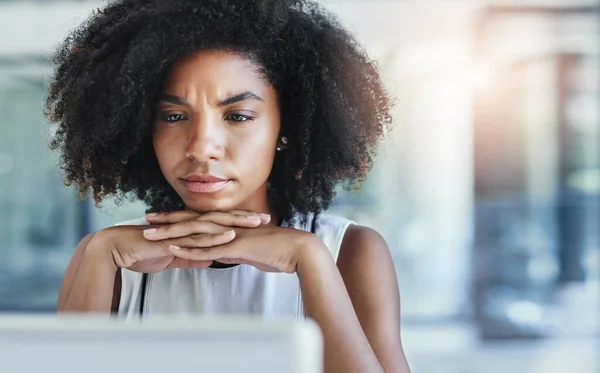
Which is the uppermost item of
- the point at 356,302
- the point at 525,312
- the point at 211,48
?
the point at 211,48

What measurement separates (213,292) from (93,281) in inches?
6.5

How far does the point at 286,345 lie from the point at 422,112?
14.2 feet

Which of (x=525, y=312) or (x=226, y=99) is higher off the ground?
(x=226, y=99)

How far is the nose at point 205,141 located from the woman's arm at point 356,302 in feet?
0.55

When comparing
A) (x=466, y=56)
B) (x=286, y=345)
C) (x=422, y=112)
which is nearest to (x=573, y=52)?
(x=466, y=56)

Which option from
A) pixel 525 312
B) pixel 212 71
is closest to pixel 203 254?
pixel 212 71

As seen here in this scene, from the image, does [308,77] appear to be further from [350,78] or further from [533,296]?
[533,296]

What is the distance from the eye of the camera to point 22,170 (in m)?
4.65

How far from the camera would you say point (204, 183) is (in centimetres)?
Answer: 91

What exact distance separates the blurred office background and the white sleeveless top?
10.7 feet

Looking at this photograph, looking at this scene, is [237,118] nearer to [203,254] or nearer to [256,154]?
[256,154]

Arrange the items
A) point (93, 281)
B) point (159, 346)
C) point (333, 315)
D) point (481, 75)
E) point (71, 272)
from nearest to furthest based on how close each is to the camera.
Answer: point (159, 346), point (333, 315), point (93, 281), point (71, 272), point (481, 75)

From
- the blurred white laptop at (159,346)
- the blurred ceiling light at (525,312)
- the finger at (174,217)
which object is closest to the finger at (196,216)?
the finger at (174,217)

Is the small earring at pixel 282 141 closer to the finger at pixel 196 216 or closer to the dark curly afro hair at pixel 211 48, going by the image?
the dark curly afro hair at pixel 211 48
